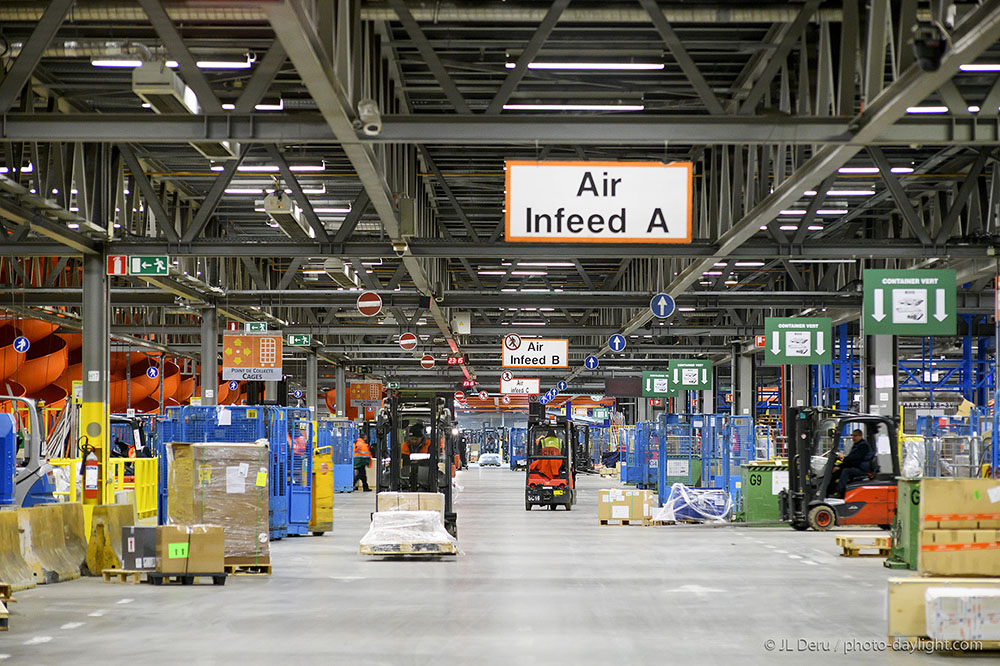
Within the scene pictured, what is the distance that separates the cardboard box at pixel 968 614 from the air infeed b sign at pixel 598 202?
4981 millimetres

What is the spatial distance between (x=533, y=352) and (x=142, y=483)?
13.8 m

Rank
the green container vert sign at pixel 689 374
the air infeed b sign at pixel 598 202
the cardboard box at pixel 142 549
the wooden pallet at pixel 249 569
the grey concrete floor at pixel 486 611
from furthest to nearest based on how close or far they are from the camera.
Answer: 1. the green container vert sign at pixel 689 374
2. the wooden pallet at pixel 249 569
3. the cardboard box at pixel 142 549
4. the air infeed b sign at pixel 598 202
5. the grey concrete floor at pixel 486 611

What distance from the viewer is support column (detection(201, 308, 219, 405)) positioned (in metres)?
30.7

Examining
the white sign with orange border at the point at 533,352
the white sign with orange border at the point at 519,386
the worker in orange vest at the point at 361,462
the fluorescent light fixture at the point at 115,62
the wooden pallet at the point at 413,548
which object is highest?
the fluorescent light fixture at the point at 115,62

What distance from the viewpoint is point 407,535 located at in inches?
696

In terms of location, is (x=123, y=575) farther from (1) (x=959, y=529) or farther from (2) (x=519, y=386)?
(2) (x=519, y=386)

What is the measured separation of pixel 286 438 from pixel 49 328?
59.3 ft


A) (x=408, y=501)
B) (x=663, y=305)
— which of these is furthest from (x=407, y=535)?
(x=663, y=305)

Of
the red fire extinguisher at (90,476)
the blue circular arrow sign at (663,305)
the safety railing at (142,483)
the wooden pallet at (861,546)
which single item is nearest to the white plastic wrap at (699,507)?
the blue circular arrow sign at (663,305)

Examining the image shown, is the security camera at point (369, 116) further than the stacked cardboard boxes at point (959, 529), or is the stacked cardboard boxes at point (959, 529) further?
the security camera at point (369, 116)

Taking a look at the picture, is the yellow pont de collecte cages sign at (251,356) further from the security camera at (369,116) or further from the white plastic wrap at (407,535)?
the security camera at (369,116)

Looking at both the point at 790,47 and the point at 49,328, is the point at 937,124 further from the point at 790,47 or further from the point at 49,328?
the point at 49,328

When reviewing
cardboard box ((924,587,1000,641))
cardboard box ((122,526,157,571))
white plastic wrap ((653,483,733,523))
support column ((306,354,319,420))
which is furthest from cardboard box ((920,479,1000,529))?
support column ((306,354,319,420))

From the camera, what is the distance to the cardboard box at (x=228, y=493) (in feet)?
50.8
